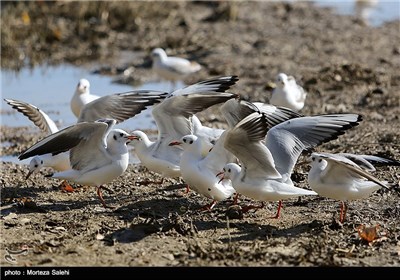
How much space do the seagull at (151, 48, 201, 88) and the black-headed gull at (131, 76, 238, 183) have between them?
5300mm

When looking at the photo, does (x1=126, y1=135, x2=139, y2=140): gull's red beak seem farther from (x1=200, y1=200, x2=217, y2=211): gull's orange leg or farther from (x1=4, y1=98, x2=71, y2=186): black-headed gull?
(x1=200, y1=200, x2=217, y2=211): gull's orange leg

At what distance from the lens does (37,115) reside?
376 inches

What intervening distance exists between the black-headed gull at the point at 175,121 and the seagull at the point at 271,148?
0.87 metres

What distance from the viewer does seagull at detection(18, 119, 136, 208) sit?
821 cm

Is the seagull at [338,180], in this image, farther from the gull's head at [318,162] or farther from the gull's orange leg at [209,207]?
the gull's orange leg at [209,207]

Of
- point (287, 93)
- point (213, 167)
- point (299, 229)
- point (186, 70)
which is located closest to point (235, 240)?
point (299, 229)

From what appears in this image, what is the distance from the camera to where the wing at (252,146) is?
7.34 meters

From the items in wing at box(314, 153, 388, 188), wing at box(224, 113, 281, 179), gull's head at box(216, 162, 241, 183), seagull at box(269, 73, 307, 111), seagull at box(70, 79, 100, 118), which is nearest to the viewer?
wing at box(314, 153, 388, 188)

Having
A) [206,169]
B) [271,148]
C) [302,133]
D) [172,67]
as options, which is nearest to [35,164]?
[206,169]

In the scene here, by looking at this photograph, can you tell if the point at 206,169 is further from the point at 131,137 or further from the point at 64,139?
the point at 64,139

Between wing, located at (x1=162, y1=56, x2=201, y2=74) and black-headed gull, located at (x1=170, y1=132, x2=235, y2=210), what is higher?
black-headed gull, located at (x1=170, y1=132, x2=235, y2=210)

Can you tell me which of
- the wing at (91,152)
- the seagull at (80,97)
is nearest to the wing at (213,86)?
the wing at (91,152)

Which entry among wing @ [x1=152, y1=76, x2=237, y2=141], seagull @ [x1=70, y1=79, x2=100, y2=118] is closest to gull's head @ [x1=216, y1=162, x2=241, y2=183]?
wing @ [x1=152, y1=76, x2=237, y2=141]
